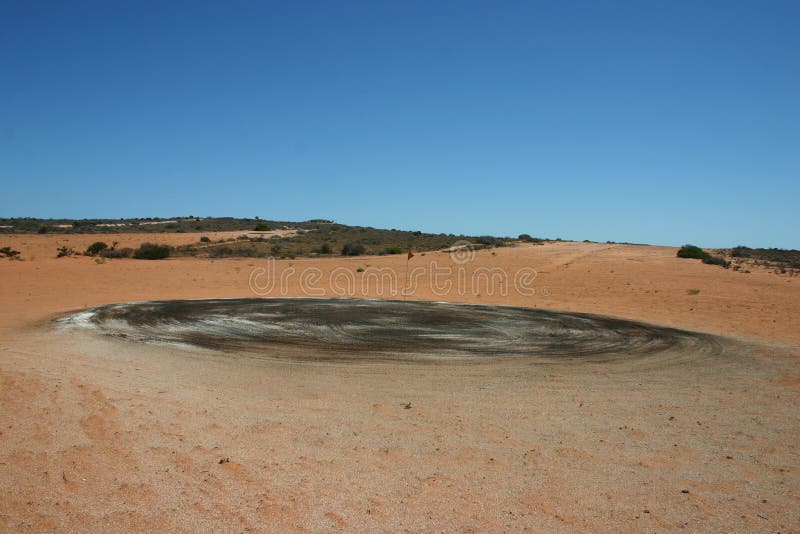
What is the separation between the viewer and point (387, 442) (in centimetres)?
569

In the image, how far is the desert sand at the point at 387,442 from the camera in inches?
166

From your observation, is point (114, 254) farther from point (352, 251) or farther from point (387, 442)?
point (387, 442)

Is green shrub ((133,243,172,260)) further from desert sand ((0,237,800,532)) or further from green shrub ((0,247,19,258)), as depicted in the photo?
desert sand ((0,237,800,532))

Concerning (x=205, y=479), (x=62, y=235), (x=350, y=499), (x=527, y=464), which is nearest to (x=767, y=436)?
(x=527, y=464)

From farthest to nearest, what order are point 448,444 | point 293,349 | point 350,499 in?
point 293,349, point 448,444, point 350,499

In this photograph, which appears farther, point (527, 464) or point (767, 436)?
point (767, 436)

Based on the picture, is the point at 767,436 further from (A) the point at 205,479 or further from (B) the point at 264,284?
(B) the point at 264,284

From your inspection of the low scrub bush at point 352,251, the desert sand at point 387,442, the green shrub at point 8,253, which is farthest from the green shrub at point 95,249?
the desert sand at point 387,442

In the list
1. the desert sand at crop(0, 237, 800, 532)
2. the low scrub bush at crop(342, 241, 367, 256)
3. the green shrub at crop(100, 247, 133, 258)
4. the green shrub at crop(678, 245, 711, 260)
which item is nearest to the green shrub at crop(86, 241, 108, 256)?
the green shrub at crop(100, 247, 133, 258)

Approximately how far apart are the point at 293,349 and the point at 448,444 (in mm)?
5699

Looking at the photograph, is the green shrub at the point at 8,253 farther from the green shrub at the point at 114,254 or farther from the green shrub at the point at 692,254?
the green shrub at the point at 692,254

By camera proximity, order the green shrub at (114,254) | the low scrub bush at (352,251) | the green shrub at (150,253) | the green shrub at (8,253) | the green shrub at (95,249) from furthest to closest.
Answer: the low scrub bush at (352,251) → the green shrub at (95,249) → the green shrub at (114,254) → the green shrub at (150,253) → the green shrub at (8,253)

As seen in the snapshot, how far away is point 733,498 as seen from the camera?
15.2 ft

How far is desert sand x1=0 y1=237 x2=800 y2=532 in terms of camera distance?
4219mm
